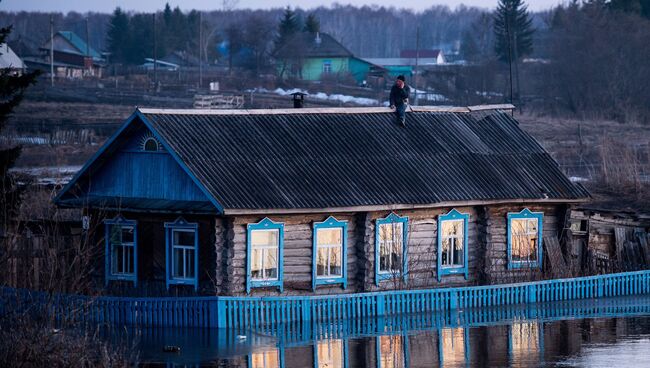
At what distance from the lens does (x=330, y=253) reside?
28.6 m

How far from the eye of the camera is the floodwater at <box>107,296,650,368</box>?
75.9 feet

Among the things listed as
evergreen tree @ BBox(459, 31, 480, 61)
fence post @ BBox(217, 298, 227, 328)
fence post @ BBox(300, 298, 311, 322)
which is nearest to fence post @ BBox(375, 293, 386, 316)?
fence post @ BBox(300, 298, 311, 322)

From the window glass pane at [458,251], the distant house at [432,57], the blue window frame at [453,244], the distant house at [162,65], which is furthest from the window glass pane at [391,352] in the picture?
the distant house at [432,57]

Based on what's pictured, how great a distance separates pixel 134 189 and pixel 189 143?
1.64m

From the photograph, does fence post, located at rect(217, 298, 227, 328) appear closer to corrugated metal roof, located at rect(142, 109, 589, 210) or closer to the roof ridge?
corrugated metal roof, located at rect(142, 109, 589, 210)

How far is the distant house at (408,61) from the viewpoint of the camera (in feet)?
384

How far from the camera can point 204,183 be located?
87.8 feet

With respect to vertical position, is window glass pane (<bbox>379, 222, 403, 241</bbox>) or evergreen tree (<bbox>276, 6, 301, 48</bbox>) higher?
evergreen tree (<bbox>276, 6, 301, 48</bbox>)

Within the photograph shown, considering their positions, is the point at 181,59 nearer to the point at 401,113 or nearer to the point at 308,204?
the point at 401,113

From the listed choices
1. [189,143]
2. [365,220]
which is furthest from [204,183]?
[365,220]

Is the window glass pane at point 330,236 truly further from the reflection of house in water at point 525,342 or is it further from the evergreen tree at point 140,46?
the evergreen tree at point 140,46

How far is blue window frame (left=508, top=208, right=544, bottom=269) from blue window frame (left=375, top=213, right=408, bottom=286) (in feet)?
10.0

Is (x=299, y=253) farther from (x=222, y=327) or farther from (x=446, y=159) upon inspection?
(x=446, y=159)

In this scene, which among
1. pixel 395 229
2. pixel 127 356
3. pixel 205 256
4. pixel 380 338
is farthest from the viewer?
pixel 395 229
